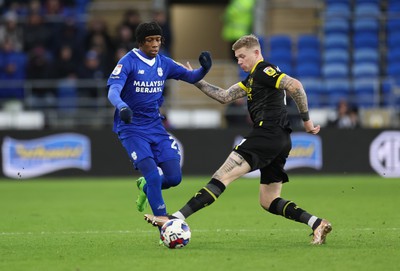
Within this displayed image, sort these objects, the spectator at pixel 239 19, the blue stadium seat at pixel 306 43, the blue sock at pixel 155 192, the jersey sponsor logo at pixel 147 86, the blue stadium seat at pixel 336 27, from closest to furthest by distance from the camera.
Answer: the blue sock at pixel 155 192 < the jersey sponsor logo at pixel 147 86 < the blue stadium seat at pixel 306 43 < the spectator at pixel 239 19 < the blue stadium seat at pixel 336 27

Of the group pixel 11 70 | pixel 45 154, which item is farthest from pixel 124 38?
pixel 45 154

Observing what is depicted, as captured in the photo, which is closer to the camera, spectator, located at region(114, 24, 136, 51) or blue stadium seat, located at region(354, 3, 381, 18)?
spectator, located at region(114, 24, 136, 51)

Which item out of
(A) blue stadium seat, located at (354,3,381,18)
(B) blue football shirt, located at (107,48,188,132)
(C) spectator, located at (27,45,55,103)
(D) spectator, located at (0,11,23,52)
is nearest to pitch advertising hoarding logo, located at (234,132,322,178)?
(C) spectator, located at (27,45,55,103)

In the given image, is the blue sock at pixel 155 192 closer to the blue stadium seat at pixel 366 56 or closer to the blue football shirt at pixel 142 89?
the blue football shirt at pixel 142 89

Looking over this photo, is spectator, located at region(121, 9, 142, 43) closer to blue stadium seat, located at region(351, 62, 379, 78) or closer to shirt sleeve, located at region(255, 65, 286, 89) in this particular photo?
blue stadium seat, located at region(351, 62, 379, 78)

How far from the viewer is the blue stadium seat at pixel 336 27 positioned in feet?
82.1

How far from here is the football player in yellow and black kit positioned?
366 inches

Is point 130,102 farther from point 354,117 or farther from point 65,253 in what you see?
point 354,117

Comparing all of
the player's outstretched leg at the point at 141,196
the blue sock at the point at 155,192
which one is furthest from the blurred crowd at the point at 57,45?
the blue sock at the point at 155,192

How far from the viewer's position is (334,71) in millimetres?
23797

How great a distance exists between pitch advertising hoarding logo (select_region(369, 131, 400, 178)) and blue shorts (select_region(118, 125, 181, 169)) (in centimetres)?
1085

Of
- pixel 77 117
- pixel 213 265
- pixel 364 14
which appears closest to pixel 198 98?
pixel 77 117

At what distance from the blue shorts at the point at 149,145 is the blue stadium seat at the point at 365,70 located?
1427 cm

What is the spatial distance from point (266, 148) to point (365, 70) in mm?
14824
